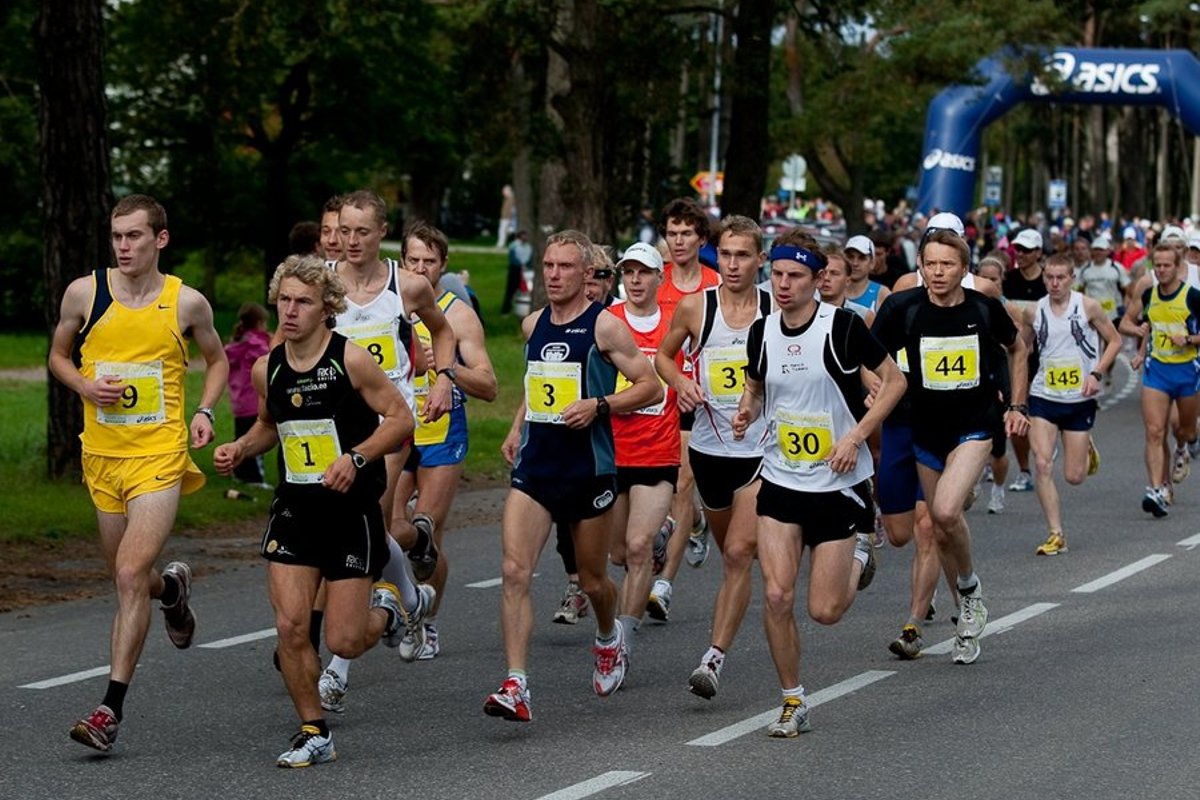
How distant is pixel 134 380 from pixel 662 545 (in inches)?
143

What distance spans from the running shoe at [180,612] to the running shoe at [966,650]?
3.39 meters

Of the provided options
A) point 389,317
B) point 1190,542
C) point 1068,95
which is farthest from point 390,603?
point 1068,95

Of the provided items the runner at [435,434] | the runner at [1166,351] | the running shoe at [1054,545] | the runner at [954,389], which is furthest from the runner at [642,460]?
the runner at [1166,351]

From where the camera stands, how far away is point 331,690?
917 centimetres

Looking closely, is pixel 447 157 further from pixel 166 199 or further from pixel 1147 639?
pixel 1147 639

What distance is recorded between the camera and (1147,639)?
11.1 meters

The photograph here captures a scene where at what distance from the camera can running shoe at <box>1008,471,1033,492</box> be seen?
18.8 meters

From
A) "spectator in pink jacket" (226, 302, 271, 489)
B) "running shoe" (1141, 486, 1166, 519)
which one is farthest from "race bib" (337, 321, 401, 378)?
"running shoe" (1141, 486, 1166, 519)

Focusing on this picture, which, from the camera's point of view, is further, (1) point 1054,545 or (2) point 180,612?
(1) point 1054,545

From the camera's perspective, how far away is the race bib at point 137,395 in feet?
29.2

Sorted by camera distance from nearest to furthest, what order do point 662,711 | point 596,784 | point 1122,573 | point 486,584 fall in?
point 596,784 → point 662,711 → point 486,584 → point 1122,573

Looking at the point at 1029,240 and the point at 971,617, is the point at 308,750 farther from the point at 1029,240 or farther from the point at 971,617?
the point at 1029,240

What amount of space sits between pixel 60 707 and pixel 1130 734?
166 inches

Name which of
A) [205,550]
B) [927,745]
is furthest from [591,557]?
[205,550]
